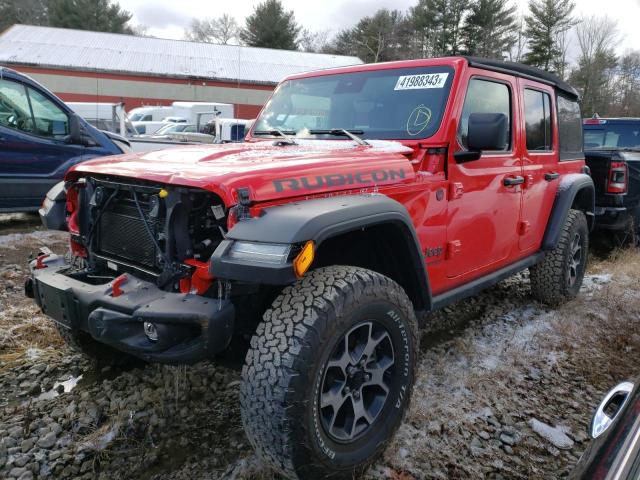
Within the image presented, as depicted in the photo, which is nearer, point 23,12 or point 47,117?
point 47,117

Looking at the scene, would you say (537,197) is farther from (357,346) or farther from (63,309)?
(63,309)

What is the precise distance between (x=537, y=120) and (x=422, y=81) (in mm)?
1383

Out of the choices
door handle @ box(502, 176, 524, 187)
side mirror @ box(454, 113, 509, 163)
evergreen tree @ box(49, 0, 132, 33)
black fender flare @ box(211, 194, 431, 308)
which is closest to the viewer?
black fender flare @ box(211, 194, 431, 308)

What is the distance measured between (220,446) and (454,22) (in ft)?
125

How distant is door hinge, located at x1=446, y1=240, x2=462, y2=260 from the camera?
3.04 m

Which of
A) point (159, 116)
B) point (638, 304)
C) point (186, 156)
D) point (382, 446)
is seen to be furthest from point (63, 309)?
point (159, 116)

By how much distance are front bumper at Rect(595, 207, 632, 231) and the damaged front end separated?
5.31m

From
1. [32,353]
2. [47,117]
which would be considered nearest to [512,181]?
[32,353]

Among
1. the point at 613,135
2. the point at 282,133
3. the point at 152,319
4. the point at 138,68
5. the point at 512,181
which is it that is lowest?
the point at 152,319

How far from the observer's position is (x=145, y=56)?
3356 cm

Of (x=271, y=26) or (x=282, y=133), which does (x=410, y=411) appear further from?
(x=271, y=26)

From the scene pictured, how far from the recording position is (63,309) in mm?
2348

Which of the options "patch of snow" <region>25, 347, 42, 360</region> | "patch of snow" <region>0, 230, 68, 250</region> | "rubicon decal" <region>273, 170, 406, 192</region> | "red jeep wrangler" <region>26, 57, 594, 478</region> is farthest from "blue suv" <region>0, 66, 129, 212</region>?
"rubicon decal" <region>273, 170, 406, 192</region>

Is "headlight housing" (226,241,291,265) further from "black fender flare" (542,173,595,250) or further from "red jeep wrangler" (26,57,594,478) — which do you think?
"black fender flare" (542,173,595,250)
